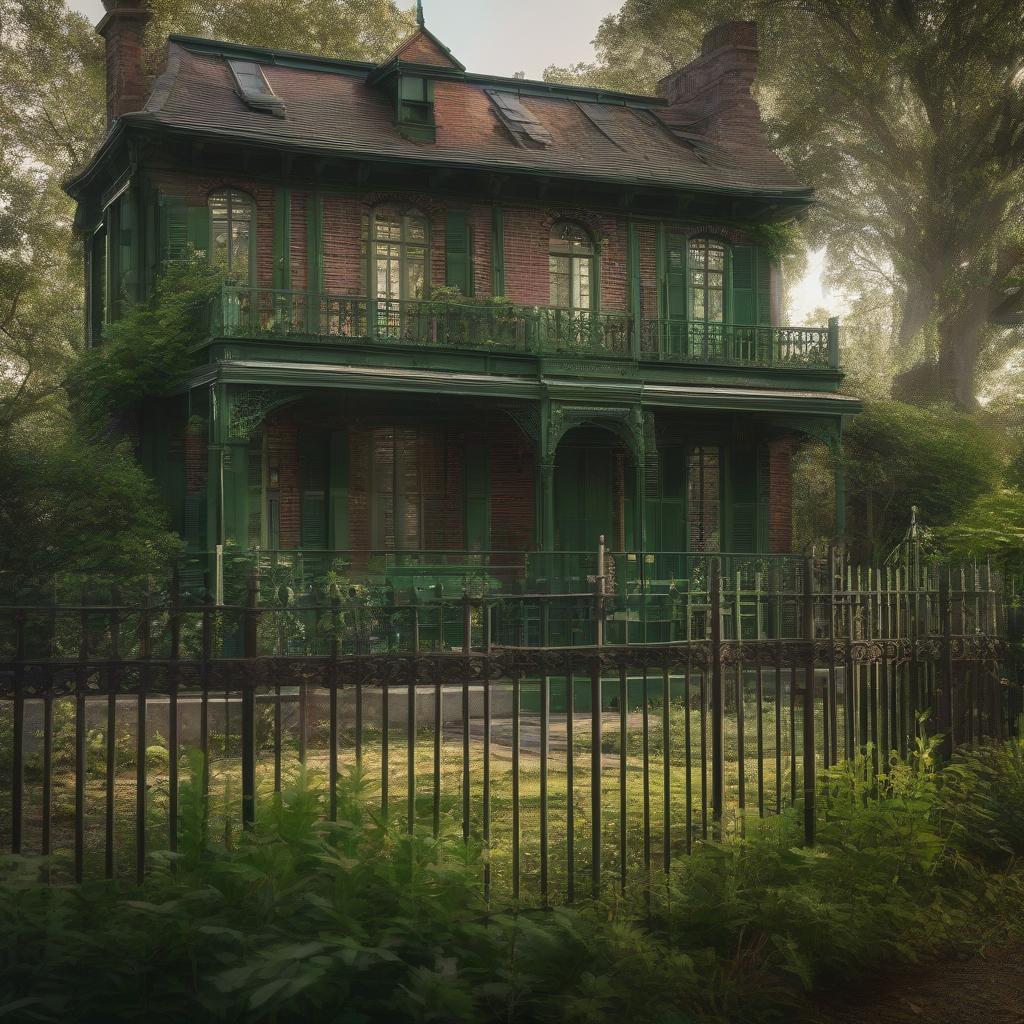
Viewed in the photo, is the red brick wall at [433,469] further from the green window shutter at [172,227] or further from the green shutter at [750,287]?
the green shutter at [750,287]

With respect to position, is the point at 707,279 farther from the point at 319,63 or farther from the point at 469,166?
the point at 319,63

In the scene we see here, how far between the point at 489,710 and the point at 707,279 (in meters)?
16.4

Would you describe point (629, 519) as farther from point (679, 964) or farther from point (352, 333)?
point (679, 964)

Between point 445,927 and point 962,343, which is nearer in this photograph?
point 445,927

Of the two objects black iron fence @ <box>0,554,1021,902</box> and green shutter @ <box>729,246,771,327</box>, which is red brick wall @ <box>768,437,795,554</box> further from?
black iron fence @ <box>0,554,1021,902</box>

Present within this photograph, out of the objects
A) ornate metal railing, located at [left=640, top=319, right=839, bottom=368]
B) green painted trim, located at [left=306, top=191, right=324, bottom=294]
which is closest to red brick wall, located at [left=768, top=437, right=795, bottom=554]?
ornate metal railing, located at [left=640, top=319, right=839, bottom=368]

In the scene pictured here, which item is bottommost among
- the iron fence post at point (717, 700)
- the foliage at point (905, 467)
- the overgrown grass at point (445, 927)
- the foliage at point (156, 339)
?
the overgrown grass at point (445, 927)

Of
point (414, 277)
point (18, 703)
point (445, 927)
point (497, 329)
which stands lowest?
point (445, 927)

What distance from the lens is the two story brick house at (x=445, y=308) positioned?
19531mm

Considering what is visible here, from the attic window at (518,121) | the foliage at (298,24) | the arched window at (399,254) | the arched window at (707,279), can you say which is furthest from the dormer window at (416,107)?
the foliage at (298,24)

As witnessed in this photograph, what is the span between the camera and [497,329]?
2033cm

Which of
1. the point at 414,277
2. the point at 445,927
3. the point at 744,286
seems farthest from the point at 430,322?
the point at 445,927

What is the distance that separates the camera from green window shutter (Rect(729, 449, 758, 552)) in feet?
76.8

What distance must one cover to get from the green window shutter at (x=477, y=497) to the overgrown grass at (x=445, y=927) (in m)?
14.1
